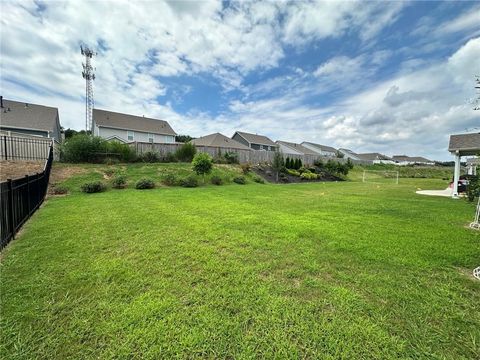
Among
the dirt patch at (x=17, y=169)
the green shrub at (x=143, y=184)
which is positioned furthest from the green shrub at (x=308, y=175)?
the dirt patch at (x=17, y=169)

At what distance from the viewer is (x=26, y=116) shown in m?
22.2

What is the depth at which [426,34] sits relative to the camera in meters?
8.95

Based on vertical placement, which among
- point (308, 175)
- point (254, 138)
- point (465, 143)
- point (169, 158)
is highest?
point (254, 138)

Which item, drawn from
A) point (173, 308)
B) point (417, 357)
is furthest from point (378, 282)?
point (173, 308)

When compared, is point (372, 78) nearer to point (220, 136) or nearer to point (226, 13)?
point (226, 13)

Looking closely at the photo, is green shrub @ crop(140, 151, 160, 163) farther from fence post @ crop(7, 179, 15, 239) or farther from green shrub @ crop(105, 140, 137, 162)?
fence post @ crop(7, 179, 15, 239)

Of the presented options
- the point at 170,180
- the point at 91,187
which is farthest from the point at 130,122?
the point at 91,187

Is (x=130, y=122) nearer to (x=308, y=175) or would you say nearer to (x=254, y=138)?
(x=254, y=138)

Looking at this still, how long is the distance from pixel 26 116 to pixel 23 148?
45.9 feet

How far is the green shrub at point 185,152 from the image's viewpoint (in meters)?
19.5

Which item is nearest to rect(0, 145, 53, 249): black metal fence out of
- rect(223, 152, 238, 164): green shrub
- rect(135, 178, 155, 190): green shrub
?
rect(135, 178, 155, 190): green shrub

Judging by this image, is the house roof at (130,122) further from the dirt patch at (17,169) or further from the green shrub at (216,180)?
the green shrub at (216,180)

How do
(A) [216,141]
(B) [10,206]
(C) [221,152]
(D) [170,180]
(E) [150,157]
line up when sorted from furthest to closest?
(A) [216,141] → (C) [221,152] → (E) [150,157] → (D) [170,180] → (B) [10,206]

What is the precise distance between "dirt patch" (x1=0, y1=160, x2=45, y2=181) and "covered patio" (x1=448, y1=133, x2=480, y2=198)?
855 inches
